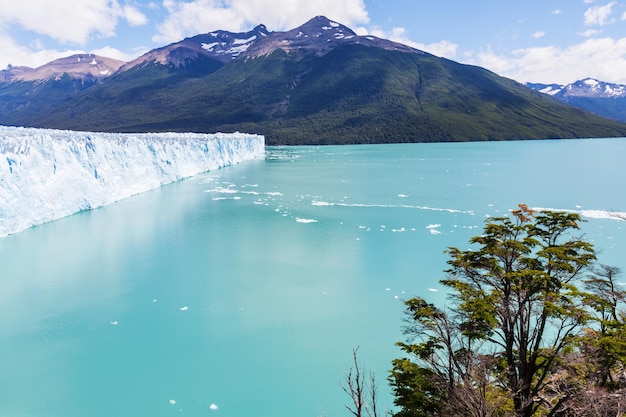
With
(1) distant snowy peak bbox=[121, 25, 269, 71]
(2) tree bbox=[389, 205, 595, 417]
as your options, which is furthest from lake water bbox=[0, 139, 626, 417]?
(1) distant snowy peak bbox=[121, 25, 269, 71]

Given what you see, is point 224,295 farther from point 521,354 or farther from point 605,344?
point 605,344

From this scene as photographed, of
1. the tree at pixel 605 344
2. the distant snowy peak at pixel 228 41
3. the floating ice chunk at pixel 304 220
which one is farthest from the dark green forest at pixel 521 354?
the distant snowy peak at pixel 228 41

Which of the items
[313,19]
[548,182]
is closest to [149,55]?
[313,19]

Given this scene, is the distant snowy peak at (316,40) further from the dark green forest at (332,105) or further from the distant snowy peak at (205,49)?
the distant snowy peak at (205,49)

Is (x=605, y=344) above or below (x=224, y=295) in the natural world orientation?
above

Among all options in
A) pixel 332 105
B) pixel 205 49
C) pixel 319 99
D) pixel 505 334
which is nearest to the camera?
pixel 505 334

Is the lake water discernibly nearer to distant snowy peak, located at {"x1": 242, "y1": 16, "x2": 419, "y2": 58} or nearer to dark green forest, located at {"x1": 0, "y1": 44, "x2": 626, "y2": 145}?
dark green forest, located at {"x1": 0, "y1": 44, "x2": 626, "y2": 145}

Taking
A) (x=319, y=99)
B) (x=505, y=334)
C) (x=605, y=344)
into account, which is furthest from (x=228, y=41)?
(x=605, y=344)

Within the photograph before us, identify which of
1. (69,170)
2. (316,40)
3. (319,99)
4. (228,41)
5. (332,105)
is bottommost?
(69,170)
